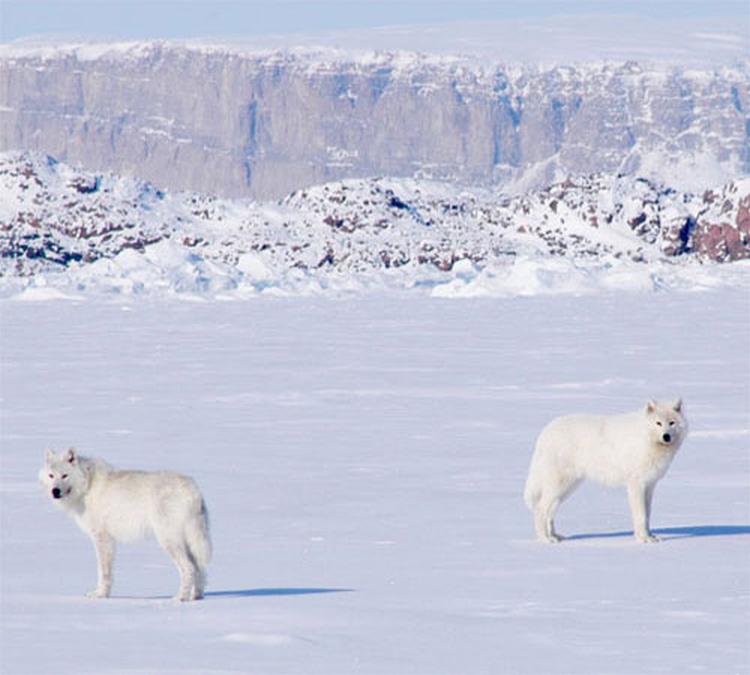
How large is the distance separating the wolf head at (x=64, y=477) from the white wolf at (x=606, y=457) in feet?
9.52

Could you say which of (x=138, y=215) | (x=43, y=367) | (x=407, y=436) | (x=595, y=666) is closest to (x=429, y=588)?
(x=595, y=666)

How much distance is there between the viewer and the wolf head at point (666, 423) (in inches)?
398

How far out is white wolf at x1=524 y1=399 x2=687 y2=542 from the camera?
1021 centimetres

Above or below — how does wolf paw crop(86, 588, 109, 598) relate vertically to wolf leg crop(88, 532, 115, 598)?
below

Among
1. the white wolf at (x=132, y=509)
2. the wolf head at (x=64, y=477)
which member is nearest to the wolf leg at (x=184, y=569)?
the white wolf at (x=132, y=509)

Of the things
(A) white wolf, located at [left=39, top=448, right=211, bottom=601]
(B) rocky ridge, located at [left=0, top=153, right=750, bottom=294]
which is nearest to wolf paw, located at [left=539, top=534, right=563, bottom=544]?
(A) white wolf, located at [left=39, top=448, right=211, bottom=601]

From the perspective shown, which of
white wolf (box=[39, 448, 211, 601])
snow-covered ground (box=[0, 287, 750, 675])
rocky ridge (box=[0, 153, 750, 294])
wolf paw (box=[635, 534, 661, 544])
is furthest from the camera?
rocky ridge (box=[0, 153, 750, 294])

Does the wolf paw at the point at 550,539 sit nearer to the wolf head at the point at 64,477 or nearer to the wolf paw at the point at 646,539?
the wolf paw at the point at 646,539

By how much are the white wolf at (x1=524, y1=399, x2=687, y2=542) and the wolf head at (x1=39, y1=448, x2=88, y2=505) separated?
2.90 m

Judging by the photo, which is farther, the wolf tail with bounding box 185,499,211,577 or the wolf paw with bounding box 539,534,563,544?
the wolf paw with bounding box 539,534,563,544

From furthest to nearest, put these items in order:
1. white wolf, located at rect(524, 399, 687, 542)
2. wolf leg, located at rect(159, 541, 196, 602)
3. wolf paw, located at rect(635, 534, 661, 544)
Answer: white wolf, located at rect(524, 399, 687, 542)
wolf paw, located at rect(635, 534, 661, 544)
wolf leg, located at rect(159, 541, 196, 602)

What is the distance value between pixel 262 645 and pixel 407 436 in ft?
31.4

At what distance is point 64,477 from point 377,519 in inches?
120

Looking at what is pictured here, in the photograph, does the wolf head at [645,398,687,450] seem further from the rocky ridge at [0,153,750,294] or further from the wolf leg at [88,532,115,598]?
the rocky ridge at [0,153,750,294]
